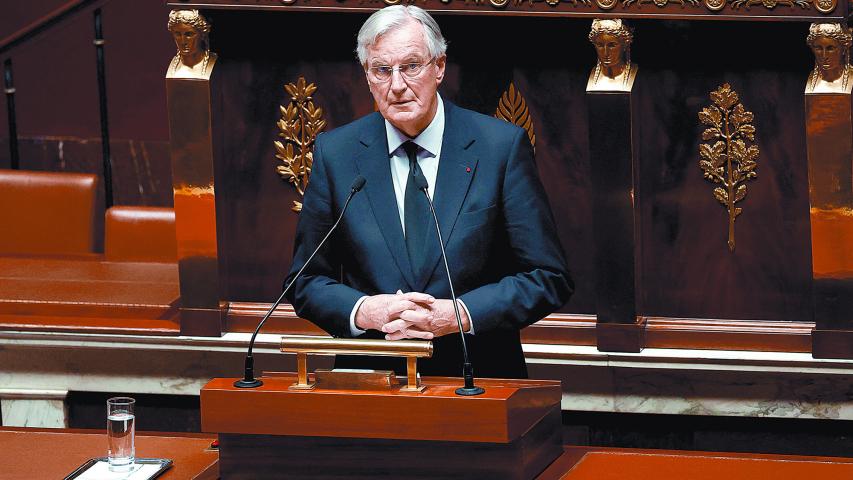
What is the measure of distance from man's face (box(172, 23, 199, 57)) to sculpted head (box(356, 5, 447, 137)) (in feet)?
4.29

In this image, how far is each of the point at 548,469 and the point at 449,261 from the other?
0.47m

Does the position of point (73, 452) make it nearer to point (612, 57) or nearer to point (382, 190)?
point (382, 190)

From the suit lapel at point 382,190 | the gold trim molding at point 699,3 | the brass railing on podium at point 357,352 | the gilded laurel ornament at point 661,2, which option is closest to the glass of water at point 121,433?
the brass railing on podium at point 357,352

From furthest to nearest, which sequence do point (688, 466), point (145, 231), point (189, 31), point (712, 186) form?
point (145, 231)
point (189, 31)
point (712, 186)
point (688, 466)

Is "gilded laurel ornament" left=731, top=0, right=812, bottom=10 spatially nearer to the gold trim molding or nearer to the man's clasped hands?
the gold trim molding

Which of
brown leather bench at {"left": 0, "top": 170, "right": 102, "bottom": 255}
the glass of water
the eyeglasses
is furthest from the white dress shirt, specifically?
brown leather bench at {"left": 0, "top": 170, "right": 102, "bottom": 255}

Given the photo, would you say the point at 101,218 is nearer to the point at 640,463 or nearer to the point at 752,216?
the point at 752,216

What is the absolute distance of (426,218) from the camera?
9.78 feet

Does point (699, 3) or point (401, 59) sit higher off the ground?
point (699, 3)

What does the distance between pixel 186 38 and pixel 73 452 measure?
1.56 meters

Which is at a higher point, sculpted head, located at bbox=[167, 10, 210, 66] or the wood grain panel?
sculpted head, located at bbox=[167, 10, 210, 66]

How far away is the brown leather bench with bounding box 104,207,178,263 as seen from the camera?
Result: 4719 mm

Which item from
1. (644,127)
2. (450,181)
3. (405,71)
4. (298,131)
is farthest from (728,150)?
(405,71)

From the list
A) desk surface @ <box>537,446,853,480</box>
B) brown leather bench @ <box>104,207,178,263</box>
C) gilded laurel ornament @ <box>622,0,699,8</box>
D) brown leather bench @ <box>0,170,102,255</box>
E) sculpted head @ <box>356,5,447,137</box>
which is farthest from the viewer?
brown leather bench @ <box>0,170,102,255</box>
